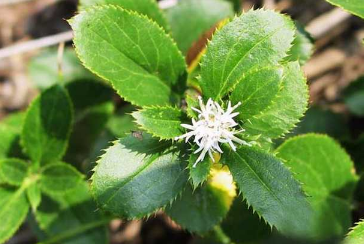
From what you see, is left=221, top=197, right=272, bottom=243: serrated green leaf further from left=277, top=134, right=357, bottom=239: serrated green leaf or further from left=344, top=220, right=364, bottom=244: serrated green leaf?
left=344, top=220, right=364, bottom=244: serrated green leaf

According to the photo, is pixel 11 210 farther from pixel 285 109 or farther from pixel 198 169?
pixel 285 109

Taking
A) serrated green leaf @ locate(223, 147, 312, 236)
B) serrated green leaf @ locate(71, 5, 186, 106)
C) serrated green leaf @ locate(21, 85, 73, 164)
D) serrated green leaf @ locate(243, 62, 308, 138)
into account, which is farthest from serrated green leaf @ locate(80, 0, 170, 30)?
serrated green leaf @ locate(223, 147, 312, 236)

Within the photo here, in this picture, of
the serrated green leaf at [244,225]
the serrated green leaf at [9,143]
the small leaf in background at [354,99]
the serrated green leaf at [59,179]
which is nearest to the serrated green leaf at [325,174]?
the serrated green leaf at [244,225]

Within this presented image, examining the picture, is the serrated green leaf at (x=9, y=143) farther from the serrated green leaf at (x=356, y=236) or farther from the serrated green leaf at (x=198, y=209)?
the serrated green leaf at (x=356, y=236)

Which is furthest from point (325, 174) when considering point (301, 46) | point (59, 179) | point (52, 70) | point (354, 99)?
point (52, 70)

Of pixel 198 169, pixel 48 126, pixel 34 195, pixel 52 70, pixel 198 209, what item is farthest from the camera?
pixel 52 70

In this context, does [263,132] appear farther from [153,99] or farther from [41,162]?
[41,162]
